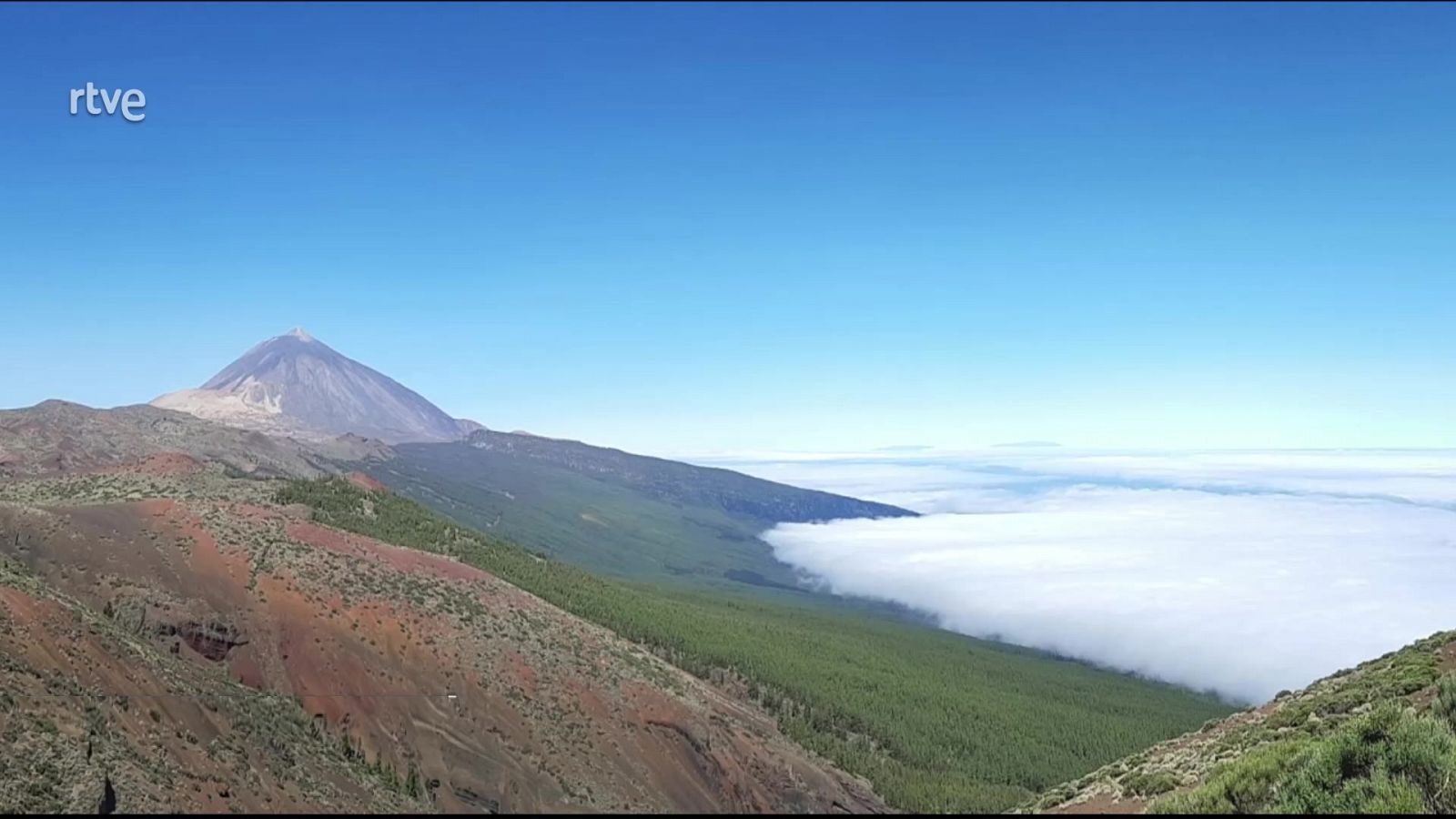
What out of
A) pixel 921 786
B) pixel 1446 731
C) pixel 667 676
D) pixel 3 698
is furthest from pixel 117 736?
pixel 921 786

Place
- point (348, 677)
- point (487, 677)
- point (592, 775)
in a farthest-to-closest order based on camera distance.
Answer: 1. point (487, 677)
2. point (348, 677)
3. point (592, 775)

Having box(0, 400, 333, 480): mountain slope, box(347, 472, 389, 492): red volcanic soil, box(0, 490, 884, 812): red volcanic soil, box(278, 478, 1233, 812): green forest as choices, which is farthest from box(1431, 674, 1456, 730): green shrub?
box(0, 400, 333, 480): mountain slope

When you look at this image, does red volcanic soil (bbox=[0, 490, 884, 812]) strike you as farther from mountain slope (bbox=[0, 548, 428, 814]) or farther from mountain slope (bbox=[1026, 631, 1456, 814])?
mountain slope (bbox=[1026, 631, 1456, 814])

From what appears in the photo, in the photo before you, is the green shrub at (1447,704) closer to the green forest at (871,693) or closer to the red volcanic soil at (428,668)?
the red volcanic soil at (428,668)

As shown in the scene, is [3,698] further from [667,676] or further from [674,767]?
[667,676]

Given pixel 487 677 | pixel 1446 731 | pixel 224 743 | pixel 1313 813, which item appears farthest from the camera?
pixel 487 677

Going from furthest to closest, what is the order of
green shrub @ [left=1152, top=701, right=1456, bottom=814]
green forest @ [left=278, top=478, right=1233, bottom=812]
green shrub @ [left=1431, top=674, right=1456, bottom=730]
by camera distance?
green forest @ [left=278, top=478, right=1233, bottom=812] < green shrub @ [left=1431, top=674, right=1456, bottom=730] < green shrub @ [left=1152, top=701, right=1456, bottom=814]

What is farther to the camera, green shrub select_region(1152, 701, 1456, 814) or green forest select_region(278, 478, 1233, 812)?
→ green forest select_region(278, 478, 1233, 812)

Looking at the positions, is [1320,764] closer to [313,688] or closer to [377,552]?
[313,688]
